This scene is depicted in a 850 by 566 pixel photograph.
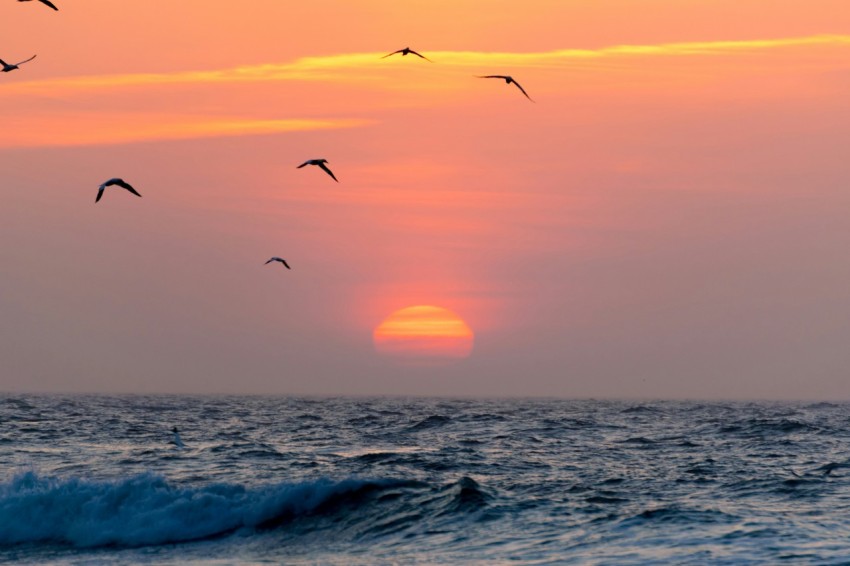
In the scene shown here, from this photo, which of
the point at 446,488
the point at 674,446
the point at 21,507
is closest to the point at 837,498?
the point at 446,488

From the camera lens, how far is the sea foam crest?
24.9 m

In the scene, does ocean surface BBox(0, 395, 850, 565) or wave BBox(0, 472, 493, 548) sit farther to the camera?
wave BBox(0, 472, 493, 548)

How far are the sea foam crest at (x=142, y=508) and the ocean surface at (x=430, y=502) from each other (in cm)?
5

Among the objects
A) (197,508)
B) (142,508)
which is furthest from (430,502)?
(142,508)

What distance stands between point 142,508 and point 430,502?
6.97 meters

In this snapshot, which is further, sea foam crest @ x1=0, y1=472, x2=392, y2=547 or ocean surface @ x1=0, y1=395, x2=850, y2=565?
sea foam crest @ x1=0, y1=472, x2=392, y2=547

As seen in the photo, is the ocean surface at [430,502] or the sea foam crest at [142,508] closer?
the ocean surface at [430,502]

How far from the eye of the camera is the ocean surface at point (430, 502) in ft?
69.6

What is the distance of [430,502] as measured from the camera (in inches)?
1029

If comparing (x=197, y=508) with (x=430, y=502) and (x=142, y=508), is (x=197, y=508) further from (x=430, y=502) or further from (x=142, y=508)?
(x=430, y=502)

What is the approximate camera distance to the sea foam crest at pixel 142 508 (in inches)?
980

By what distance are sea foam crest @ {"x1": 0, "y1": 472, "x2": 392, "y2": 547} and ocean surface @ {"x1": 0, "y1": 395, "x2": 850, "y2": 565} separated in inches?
2.0

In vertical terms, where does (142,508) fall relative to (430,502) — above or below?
below

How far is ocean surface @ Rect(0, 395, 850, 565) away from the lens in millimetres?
21203
